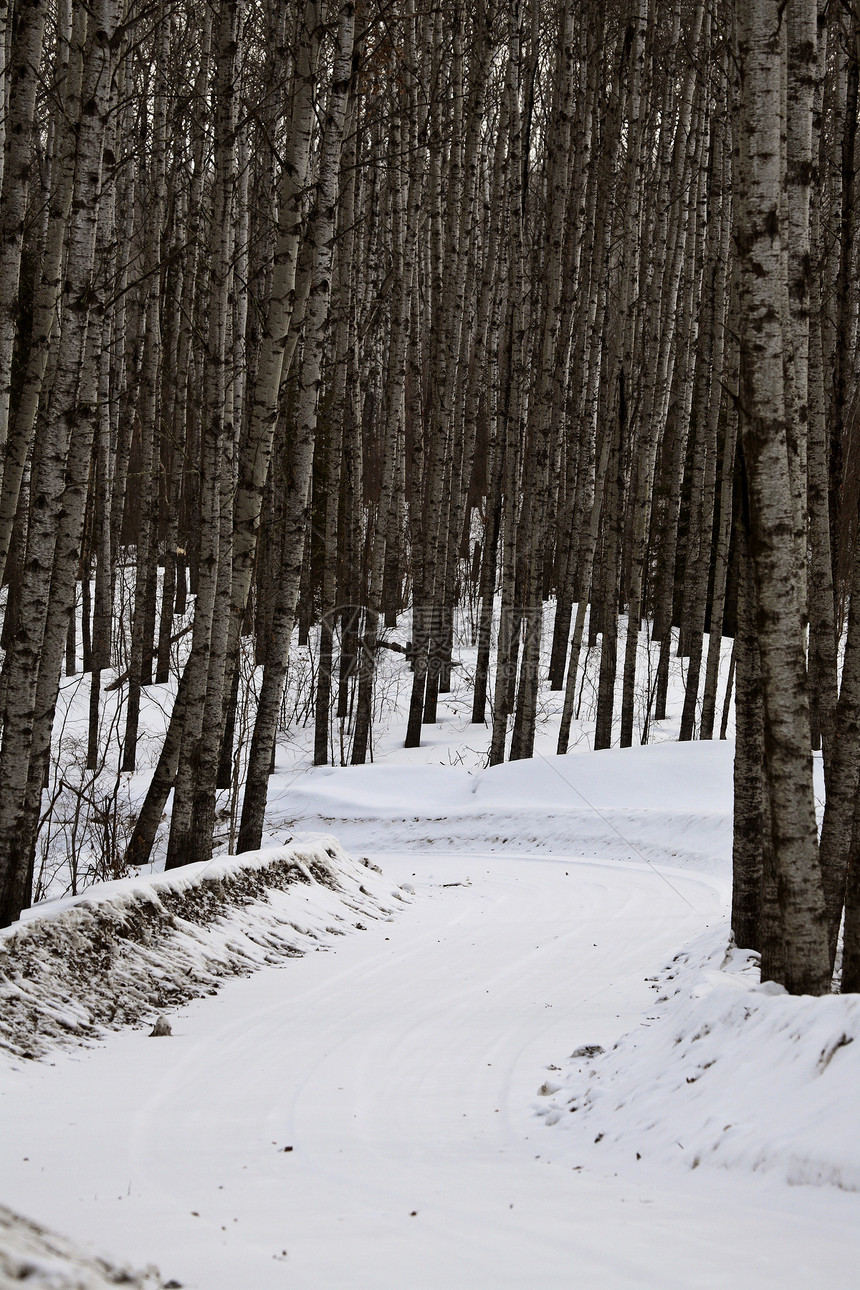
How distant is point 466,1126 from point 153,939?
2651mm

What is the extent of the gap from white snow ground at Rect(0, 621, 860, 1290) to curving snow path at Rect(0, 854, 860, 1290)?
0.01 meters

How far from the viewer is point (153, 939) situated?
5.77 meters

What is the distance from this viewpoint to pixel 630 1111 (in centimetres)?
360

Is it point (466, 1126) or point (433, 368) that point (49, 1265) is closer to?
point (466, 1126)

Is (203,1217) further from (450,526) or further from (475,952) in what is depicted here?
(450,526)

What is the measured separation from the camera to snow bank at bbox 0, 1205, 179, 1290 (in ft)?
5.20

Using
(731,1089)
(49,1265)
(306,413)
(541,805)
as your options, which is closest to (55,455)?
(306,413)

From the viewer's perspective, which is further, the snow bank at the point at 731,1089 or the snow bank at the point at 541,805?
the snow bank at the point at 541,805

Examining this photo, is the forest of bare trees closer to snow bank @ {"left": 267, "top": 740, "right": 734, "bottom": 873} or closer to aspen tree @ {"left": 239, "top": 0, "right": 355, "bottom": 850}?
aspen tree @ {"left": 239, "top": 0, "right": 355, "bottom": 850}

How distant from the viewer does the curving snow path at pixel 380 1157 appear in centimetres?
230

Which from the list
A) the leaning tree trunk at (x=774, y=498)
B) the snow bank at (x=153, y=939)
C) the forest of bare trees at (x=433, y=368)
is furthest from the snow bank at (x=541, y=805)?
the leaning tree trunk at (x=774, y=498)

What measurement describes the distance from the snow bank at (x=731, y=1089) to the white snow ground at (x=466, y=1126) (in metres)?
0.01

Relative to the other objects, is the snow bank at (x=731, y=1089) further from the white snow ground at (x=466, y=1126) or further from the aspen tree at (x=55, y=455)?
the aspen tree at (x=55, y=455)

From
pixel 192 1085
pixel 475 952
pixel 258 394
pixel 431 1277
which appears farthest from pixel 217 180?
pixel 431 1277
